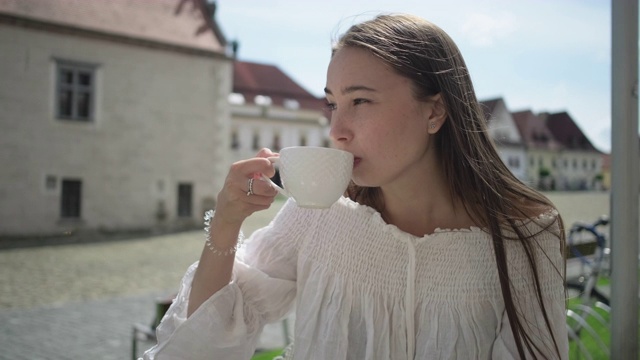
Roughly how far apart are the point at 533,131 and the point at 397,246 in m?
45.6

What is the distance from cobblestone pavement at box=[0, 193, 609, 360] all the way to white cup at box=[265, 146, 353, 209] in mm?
1694

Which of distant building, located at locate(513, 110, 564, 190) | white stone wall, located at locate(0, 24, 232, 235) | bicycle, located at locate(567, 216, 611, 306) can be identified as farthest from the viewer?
distant building, located at locate(513, 110, 564, 190)

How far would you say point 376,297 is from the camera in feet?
4.46

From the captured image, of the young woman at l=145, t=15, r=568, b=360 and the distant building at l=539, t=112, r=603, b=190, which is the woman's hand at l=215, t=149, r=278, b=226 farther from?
the distant building at l=539, t=112, r=603, b=190

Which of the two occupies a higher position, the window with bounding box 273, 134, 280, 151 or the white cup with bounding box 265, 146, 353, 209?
the window with bounding box 273, 134, 280, 151

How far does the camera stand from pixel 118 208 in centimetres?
1702

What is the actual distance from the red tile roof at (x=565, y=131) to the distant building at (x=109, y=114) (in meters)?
34.6

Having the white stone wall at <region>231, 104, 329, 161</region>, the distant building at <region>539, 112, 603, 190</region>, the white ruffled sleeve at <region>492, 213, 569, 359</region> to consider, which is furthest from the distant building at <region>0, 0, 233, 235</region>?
the distant building at <region>539, 112, 603, 190</region>

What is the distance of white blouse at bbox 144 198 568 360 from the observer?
1299mm

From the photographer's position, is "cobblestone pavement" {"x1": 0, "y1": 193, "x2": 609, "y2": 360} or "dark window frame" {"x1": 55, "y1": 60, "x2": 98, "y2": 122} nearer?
"cobblestone pavement" {"x1": 0, "y1": 193, "x2": 609, "y2": 360}

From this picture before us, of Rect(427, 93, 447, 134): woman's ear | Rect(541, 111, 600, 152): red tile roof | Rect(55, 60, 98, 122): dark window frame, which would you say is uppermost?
Rect(541, 111, 600, 152): red tile roof

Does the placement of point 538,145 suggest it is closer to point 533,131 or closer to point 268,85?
point 533,131

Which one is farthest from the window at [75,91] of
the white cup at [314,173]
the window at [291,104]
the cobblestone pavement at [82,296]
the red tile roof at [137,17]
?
the window at [291,104]

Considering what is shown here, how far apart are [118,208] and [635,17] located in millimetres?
17141
